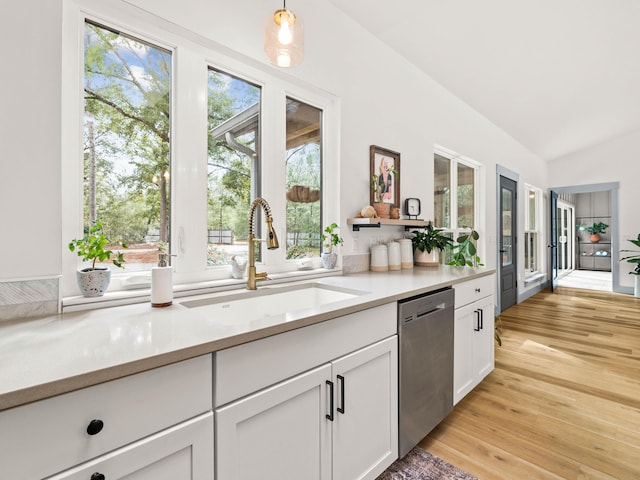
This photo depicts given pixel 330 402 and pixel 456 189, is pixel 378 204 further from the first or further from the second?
pixel 456 189

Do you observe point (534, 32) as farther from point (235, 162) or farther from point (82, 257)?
point (82, 257)

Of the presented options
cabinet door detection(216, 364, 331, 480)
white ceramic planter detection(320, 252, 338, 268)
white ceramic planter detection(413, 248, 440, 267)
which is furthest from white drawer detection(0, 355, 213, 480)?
white ceramic planter detection(413, 248, 440, 267)

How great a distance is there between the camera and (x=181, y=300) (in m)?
1.33

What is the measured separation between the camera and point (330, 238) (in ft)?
7.10

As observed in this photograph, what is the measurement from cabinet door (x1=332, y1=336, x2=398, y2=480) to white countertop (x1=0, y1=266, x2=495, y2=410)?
0.83 ft

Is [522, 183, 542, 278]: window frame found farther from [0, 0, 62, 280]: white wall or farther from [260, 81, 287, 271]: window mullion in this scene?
[0, 0, 62, 280]: white wall

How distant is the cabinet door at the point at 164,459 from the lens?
671mm

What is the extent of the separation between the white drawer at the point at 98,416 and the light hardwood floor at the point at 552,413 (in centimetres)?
152

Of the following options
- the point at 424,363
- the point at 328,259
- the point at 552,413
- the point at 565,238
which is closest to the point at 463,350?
the point at 424,363

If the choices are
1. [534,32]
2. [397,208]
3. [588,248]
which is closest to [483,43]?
[534,32]

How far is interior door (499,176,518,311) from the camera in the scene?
182 inches

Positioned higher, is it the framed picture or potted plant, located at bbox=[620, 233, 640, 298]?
the framed picture

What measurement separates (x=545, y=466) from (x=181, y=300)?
196 centimetres

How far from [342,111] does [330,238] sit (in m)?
0.90
